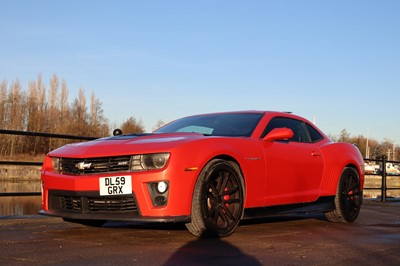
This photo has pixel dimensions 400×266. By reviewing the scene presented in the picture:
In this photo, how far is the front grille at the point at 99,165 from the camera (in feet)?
16.1

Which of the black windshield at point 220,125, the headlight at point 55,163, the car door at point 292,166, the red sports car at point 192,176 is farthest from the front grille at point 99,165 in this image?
the car door at point 292,166

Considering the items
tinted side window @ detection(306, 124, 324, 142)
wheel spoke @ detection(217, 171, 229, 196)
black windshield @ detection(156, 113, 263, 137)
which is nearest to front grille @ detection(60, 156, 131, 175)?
wheel spoke @ detection(217, 171, 229, 196)

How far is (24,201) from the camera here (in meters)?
22.3

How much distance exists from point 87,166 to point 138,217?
2.25 ft

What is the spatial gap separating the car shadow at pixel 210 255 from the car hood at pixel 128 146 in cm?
89

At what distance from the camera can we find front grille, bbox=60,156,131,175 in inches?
193

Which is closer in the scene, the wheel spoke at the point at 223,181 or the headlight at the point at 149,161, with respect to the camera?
the headlight at the point at 149,161

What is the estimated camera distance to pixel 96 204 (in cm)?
495

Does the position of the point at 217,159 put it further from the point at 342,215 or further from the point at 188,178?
the point at 342,215

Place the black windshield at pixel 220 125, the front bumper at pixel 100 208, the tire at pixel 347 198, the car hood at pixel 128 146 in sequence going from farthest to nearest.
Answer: the tire at pixel 347 198, the black windshield at pixel 220 125, the car hood at pixel 128 146, the front bumper at pixel 100 208

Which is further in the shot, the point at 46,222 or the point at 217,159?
the point at 46,222

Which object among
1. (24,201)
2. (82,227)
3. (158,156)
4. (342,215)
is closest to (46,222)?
(82,227)

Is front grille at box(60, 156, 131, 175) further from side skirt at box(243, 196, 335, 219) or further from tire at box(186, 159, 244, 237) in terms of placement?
side skirt at box(243, 196, 335, 219)

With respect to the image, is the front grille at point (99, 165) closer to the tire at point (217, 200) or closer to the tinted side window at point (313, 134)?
the tire at point (217, 200)
